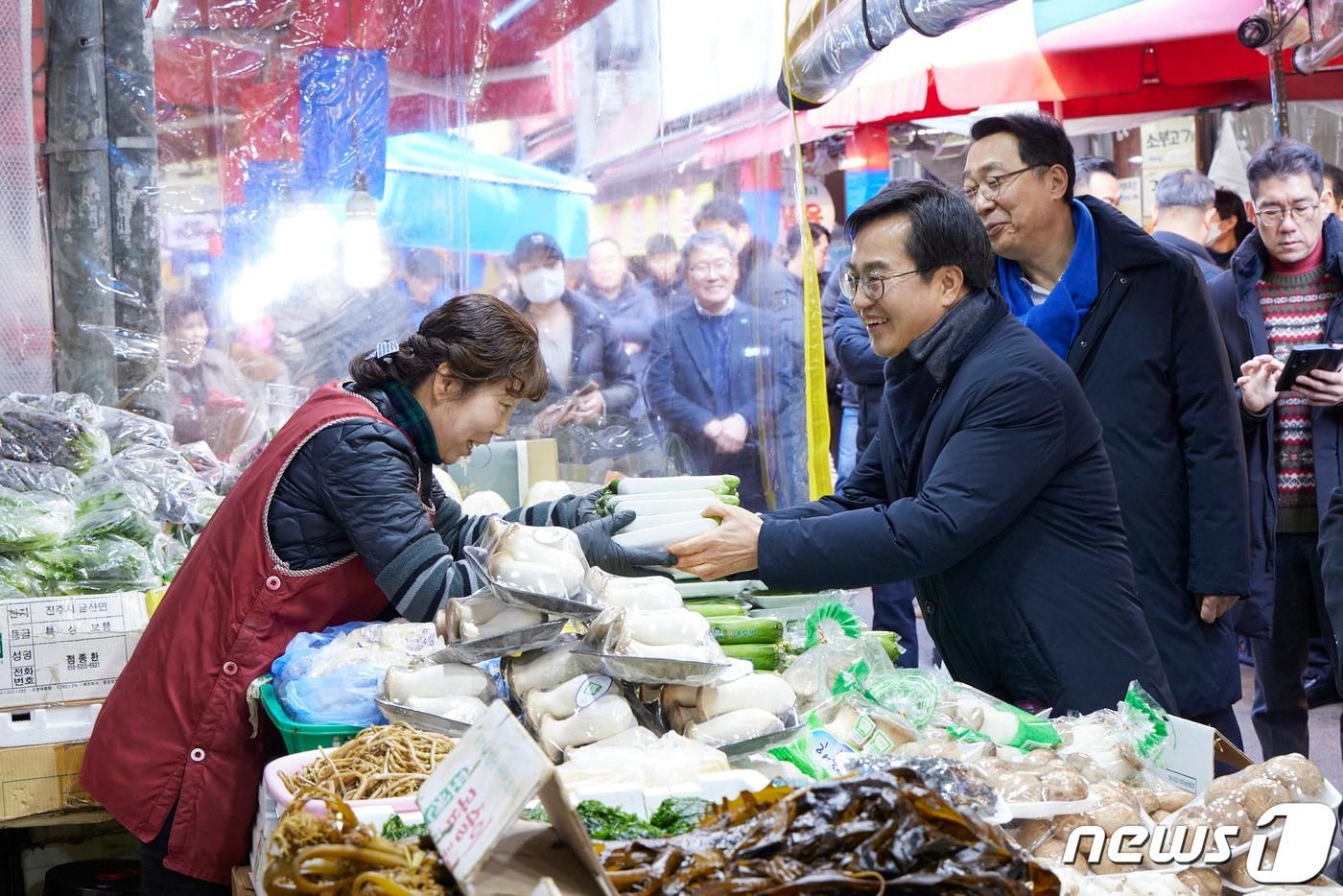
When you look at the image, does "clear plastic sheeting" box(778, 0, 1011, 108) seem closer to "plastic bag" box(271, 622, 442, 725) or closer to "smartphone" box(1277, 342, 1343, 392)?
"smartphone" box(1277, 342, 1343, 392)

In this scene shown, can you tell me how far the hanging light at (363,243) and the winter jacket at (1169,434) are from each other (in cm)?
311

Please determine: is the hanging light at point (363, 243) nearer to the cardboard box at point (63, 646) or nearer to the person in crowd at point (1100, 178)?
the cardboard box at point (63, 646)

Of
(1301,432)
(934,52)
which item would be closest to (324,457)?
(1301,432)

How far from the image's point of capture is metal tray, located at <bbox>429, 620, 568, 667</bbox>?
2.32m

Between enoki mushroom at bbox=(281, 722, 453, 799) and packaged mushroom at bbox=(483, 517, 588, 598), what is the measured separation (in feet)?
0.99

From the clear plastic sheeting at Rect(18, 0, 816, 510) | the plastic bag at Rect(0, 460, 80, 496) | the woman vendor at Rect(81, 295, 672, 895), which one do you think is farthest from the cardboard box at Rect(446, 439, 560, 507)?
the woman vendor at Rect(81, 295, 672, 895)

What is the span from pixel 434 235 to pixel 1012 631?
353 centimetres

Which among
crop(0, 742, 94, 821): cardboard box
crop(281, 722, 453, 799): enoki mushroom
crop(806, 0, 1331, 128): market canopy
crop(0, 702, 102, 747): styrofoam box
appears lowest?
crop(0, 742, 94, 821): cardboard box

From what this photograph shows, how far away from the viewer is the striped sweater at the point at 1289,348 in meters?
4.75

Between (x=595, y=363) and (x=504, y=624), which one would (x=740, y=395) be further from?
(x=504, y=624)

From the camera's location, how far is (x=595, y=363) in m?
5.44

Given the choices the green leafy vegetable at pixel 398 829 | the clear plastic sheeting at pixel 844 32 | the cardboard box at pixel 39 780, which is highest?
the clear plastic sheeting at pixel 844 32

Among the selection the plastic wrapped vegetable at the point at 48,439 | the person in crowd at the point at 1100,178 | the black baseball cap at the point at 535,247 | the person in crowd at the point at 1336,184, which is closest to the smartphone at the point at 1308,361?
the person in crowd at the point at 1336,184

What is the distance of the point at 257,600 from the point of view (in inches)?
104
